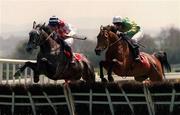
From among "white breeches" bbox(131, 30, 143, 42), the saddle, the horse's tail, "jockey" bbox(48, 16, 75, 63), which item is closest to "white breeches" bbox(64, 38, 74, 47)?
"jockey" bbox(48, 16, 75, 63)

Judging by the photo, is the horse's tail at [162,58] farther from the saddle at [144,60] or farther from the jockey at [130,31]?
the jockey at [130,31]

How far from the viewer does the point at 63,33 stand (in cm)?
1023

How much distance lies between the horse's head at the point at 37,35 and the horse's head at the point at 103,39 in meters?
1.00

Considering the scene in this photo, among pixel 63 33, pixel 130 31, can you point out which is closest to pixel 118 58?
pixel 130 31

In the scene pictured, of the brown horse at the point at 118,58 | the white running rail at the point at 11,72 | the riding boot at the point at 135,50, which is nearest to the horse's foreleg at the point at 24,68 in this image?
the brown horse at the point at 118,58

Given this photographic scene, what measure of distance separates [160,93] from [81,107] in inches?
49.9

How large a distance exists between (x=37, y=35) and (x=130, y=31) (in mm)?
1843

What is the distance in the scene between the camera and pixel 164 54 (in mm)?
11578

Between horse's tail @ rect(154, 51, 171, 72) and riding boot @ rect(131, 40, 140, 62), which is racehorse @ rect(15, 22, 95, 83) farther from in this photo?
horse's tail @ rect(154, 51, 171, 72)

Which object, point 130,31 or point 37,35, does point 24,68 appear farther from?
point 130,31

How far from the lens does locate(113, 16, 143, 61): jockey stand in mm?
9797

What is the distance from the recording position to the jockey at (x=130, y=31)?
9.80 metres

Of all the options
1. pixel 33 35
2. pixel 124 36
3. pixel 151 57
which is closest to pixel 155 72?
pixel 151 57

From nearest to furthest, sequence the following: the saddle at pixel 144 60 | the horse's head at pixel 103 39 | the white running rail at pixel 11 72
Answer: the horse's head at pixel 103 39
the saddle at pixel 144 60
the white running rail at pixel 11 72
